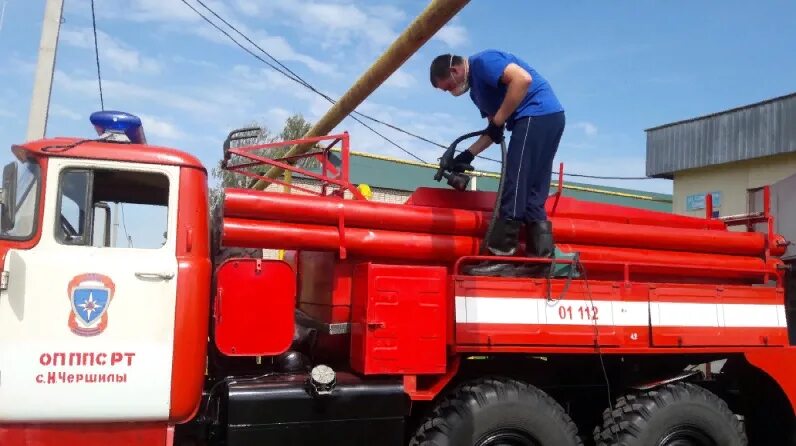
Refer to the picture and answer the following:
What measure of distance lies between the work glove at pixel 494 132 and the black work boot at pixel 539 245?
694 mm

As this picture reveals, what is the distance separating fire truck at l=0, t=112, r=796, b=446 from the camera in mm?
3770

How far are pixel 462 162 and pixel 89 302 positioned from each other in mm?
2734

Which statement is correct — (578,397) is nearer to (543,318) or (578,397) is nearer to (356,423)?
(543,318)

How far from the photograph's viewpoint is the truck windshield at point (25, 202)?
376 cm

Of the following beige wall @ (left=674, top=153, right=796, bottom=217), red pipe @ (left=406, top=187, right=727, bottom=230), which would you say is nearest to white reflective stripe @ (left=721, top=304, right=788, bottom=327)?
red pipe @ (left=406, top=187, right=727, bottom=230)

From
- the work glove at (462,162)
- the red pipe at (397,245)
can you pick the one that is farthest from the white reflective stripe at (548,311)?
the work glove at (462,162)

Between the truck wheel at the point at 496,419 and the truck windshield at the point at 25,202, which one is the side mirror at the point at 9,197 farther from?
the truck wheel at the point at 496,419

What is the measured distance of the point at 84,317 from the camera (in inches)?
148

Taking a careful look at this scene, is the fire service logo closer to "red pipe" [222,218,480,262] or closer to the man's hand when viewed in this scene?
"red pipe" [222,218,480,262]

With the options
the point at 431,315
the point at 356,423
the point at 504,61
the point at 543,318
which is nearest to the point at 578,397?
the point at 543,318

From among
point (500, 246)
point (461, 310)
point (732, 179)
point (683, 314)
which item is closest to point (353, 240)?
point (461, 310)

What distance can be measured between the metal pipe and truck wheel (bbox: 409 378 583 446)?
3.13 metres

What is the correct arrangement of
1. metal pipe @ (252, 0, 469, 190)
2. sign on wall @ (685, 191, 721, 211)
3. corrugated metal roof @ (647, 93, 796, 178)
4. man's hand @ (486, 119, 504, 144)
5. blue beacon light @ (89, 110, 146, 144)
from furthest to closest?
1. sign on wall @ (685, 191, 721, 211)
2. corrugated metal roof @ (647, 93, 796, 178)
3. metal pipe @ (252, 0, 469, 190)
4. man's hand @ (486, 119, 504, 144)
5. blue beacon light @ (89, 110, 146, 144)

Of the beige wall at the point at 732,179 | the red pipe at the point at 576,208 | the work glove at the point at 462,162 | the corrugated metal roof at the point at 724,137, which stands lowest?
the red pipe at the point at 576,208
